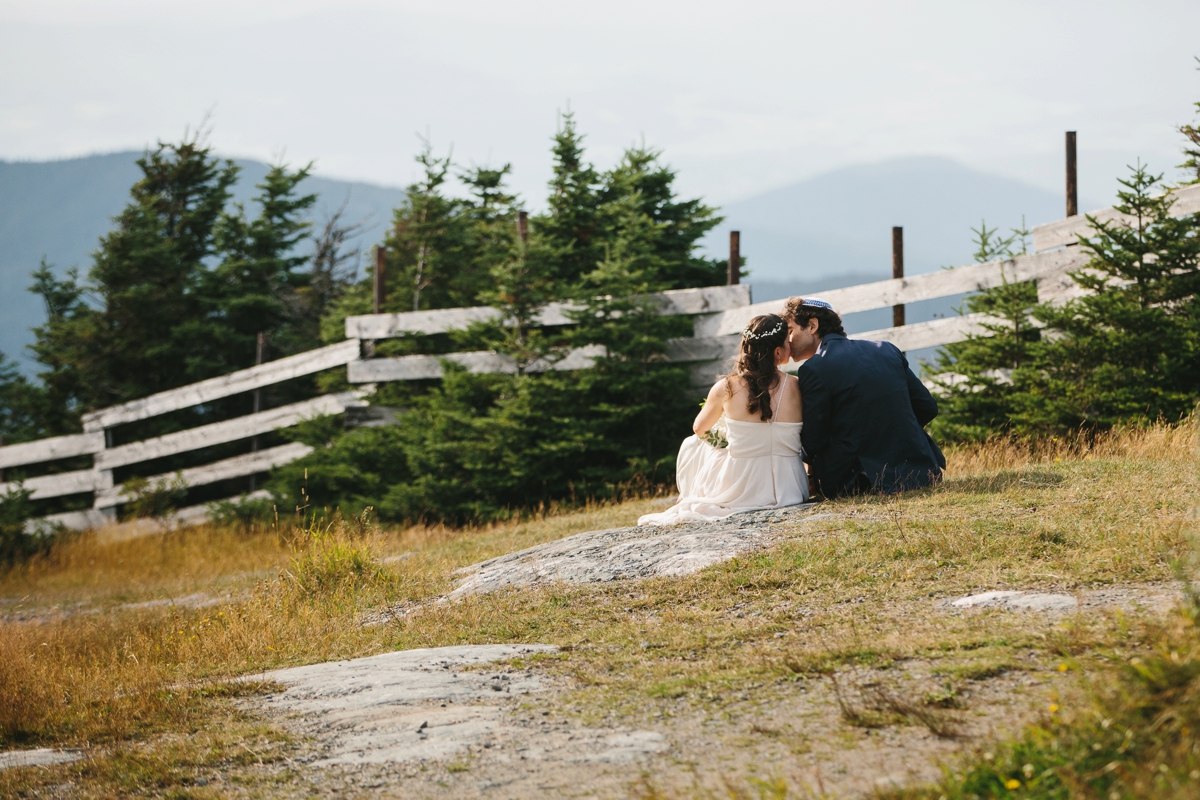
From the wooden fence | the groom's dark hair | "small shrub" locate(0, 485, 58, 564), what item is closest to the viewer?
the groom's dark hair

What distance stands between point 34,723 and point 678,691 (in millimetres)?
3393

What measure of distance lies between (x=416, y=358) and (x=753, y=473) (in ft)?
29.7

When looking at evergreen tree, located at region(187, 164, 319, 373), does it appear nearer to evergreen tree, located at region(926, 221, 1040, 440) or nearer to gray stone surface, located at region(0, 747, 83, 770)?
evergreen tree, located at region(926, 221, 1040, 440)

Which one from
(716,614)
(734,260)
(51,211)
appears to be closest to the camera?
(716,614)

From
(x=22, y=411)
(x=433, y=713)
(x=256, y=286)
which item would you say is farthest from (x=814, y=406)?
(x=22, y=411)

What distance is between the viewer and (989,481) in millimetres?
7531

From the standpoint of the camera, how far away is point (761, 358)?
7.49 m

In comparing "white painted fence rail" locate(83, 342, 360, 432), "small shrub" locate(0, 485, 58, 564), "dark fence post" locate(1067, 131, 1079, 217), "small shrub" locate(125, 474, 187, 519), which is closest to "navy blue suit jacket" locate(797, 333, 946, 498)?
"dark fence post" locate(1067, 131, 1079, 217)

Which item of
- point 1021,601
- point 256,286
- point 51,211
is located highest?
point 51,211

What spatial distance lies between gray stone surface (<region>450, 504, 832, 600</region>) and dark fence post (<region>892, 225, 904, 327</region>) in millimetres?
6057

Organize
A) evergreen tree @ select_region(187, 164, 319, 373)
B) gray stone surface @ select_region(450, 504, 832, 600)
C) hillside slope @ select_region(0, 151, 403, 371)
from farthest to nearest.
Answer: hillside slope @ select_region(0, 151, 403, 371) < evergreen tree @ select_region(187, 164, 319, 373) < gray stone surface @ select_region(450, 504, 832, 600)

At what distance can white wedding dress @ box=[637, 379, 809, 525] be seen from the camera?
7.56 metres

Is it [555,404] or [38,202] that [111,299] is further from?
[38,202]

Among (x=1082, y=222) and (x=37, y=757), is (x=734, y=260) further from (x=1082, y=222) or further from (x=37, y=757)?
(x=37, y=757)
